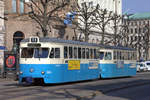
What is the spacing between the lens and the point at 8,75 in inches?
1117

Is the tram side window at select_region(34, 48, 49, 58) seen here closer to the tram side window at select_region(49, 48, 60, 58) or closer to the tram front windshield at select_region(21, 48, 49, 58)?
the tram front windshield at select_region(21, 48, 49, 58)

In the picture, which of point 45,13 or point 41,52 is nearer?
point 41,52

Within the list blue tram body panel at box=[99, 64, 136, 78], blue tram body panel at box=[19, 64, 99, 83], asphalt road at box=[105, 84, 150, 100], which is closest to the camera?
asphalt road at box=[105, 84, 150, 100]

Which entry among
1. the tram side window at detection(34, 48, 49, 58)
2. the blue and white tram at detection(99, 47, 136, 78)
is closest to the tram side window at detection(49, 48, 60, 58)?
the tram side window at detection(34, 48, 49, 58)

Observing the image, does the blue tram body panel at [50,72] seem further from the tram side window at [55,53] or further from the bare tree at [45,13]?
the bare tree at [45,13]

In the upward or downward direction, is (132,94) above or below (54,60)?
below

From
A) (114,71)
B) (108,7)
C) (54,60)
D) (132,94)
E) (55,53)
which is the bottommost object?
(132,94)

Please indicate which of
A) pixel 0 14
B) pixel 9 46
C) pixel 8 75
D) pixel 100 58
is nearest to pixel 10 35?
Answer: pixel 9 46

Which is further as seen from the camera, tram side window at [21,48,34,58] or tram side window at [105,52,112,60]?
tram side window at [105,52,112,60]

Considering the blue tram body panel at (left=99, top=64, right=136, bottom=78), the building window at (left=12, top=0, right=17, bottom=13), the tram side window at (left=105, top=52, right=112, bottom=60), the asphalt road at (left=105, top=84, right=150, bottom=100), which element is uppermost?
the building window at (left=12, top=0, right=17, bottom=13)

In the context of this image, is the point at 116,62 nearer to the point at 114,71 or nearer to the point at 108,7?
the point at 114,71

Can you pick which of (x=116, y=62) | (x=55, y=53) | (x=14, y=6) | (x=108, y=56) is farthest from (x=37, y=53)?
(x=14, y=6)

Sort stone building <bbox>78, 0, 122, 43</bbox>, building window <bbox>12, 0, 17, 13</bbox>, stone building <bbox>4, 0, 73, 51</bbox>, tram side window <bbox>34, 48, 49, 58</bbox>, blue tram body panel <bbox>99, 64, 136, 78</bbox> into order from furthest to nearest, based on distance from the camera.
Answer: stone building <bbox>78, 0, 122, 43</bbox>, building window <bbox>12, 0, 17, 13</bbox>, stone building <bbox>4, 0, 73, 51</bbox>, blue tram body panel <bbox>99, 64, 136, 78</bbox>, tram side window <bbox>34, 48, 49, 58</bbox>

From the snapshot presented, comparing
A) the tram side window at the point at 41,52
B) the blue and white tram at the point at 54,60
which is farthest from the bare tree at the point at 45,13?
the tram side window at the point at 41,52
